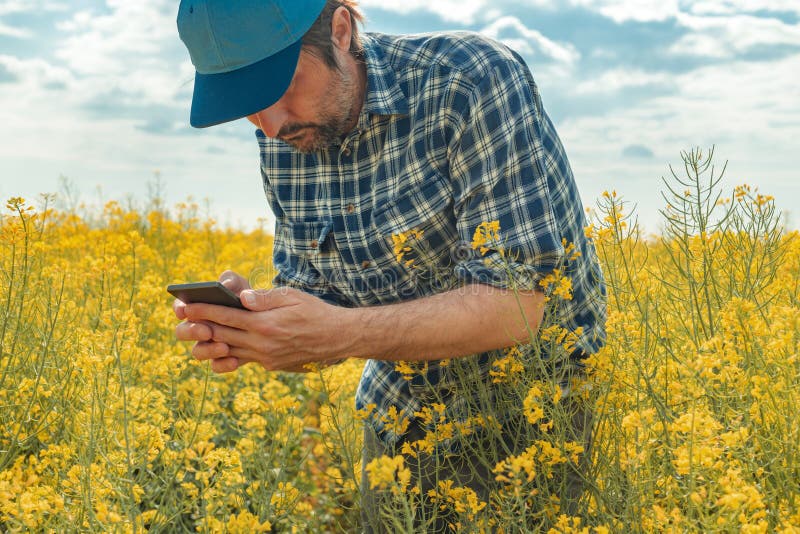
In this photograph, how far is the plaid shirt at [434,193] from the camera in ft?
5.94

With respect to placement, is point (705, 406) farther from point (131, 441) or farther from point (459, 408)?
point (131, 441)

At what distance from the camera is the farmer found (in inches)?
69.3

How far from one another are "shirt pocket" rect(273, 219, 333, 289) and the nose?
373 millimetres

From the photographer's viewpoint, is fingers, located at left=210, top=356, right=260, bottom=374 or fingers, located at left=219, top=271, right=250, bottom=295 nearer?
fingers, located at left=210, top=356, right=260, bottom=374

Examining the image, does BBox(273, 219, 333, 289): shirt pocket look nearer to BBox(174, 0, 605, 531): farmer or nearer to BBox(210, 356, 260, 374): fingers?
BBox(174, 0, 605, 531): farmer

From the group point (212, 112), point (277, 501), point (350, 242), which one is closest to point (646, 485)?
point (350, 242)

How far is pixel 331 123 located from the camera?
6.60 feet

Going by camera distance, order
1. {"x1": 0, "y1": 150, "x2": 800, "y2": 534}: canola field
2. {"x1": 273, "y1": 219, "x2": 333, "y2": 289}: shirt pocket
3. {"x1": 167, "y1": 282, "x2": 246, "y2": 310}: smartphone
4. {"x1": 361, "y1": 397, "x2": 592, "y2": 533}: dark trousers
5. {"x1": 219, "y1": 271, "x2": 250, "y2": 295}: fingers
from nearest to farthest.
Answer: {"x1": 0, "y1": 150, "x2": 800, "y2": 534}: canola field, {"x1": 167, "y1": 282, "x2": 246, "y2": 310}: smartphone, {"x1": 361, "y1": 397, "x2": 592, "y2": 533}: dark trousers, {"x1": 219, "y1": 271, "x2": 250, "y2": 295}: fingers, {"x1": 273, "y1": 219, "x2": 333, "y2": 289}: shirt pocket

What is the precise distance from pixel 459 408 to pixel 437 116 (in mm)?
813

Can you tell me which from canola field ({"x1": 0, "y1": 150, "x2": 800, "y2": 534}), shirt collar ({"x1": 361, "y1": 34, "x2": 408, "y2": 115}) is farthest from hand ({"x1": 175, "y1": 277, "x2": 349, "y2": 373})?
shirt collar ({"x1": 361, "y1": 34, "x2": 408, "y2": 115})

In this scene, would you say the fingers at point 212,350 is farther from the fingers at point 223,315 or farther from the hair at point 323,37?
the hair at point 323,37

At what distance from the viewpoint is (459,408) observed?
210 centimetres

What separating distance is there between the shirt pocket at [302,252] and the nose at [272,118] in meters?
0.37

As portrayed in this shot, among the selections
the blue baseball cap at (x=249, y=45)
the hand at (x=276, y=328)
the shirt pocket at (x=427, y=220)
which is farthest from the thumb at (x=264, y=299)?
the blue baseball cap at (x=249, y=45)
